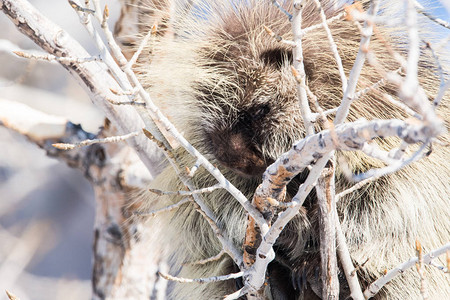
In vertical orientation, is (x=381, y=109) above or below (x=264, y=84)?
below

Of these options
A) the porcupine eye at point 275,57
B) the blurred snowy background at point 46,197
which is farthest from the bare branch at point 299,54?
the blurred snowy background at point 46,197

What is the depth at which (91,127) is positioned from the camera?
489 centimetres

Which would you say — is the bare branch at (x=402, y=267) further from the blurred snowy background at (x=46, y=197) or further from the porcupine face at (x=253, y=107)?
the blurred snowy background at (x=46, y=197)

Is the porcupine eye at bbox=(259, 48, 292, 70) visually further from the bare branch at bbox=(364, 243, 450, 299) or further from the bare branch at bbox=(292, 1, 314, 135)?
the bare branch at bbox=(364, 243, 450, 299)

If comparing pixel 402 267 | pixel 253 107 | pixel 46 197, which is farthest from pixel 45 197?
pixel 402 267

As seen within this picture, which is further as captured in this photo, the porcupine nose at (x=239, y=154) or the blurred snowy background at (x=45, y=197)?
the blurred snowy background at (x=45, y=197)

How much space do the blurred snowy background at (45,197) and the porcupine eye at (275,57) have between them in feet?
10.7

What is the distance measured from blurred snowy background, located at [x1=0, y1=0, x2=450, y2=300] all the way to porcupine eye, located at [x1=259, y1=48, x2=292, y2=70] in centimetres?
326

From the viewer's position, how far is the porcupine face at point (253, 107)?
177cm

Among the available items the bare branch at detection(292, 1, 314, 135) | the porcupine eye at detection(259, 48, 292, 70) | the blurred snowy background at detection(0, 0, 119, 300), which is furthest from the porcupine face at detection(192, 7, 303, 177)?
the blurred snowy background at detection(0, 0, 119, 300)

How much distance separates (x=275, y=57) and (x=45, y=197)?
13.7 ft

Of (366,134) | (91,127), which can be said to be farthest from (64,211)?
(366,134)

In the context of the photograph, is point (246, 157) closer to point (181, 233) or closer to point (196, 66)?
point (196, 66)

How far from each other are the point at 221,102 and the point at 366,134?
1.18 metres
